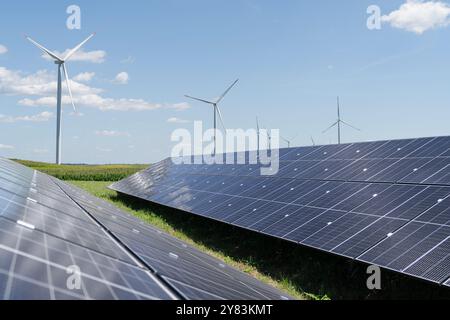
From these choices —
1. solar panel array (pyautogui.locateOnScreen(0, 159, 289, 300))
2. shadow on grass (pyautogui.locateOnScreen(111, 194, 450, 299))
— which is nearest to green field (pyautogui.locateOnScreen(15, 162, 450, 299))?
shadow on grass (pyautogui.locateOnScreen(111, 194, 450, 299))

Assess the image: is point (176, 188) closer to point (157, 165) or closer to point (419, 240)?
point (157, 165)

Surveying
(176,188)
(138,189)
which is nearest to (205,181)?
(176,188)

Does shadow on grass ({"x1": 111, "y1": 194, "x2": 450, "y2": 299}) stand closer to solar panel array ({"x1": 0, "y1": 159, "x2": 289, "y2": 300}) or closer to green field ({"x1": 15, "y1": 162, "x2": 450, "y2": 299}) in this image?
green field ({"x1": 15, "y1": 162, "x2": 450, "y2": 299})

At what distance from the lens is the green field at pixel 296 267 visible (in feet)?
35.8

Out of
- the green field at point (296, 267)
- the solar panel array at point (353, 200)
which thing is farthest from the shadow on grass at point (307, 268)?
the solar panel array at point (353, 200)

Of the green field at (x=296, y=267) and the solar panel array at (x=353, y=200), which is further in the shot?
the green field at (x=296, y=267)

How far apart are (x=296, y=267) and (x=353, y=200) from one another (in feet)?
9.34

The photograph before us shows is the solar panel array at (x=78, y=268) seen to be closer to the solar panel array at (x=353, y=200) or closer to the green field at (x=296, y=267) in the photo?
the solar panel array at (x=353, y=200)

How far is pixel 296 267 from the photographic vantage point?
13.7 m

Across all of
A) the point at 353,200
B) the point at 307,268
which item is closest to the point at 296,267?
the point at 307,268

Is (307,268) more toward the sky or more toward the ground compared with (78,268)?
more toward the ground

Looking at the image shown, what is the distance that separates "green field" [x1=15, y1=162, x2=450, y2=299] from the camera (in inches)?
430

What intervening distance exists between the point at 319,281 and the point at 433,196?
3982mm

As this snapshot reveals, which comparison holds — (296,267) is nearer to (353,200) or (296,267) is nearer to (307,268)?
(307,268)
